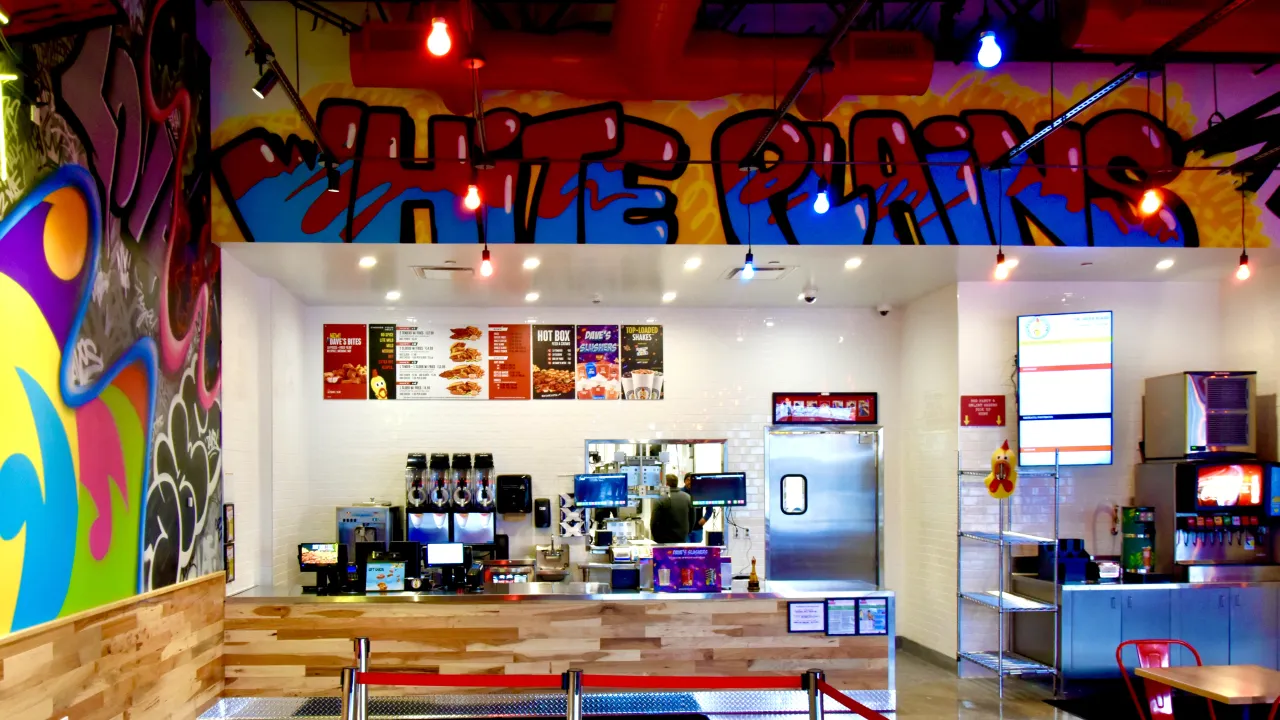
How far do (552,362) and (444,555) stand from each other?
2612 millimetres

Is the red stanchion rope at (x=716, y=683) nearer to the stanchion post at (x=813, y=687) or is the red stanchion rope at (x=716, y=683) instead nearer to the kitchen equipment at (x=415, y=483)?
the stanchion post at (x=813, y=687)

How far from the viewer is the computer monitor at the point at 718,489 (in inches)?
282

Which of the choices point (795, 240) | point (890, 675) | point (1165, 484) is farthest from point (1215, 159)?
point (890, 675)

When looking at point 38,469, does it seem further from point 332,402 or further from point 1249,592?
point 1249,592

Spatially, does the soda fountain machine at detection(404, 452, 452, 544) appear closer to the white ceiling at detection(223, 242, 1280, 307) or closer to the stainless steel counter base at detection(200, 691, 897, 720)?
the white ceiling at detection(223, 242, 1280, 307)

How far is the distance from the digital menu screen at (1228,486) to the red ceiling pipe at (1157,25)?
3074 mm

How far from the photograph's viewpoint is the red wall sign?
751cm

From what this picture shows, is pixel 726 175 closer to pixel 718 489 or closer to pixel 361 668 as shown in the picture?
pixel 718 489

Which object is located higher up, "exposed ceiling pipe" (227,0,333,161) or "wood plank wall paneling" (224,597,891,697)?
"exposed ceiling pipe" (227,0,333,161)

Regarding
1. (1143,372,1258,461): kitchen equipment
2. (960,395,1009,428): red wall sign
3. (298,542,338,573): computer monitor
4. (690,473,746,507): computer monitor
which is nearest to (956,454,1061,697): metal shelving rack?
(960,395,1009,428): red wall sign

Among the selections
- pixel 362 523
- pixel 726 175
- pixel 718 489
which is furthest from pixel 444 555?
pixel 726 175

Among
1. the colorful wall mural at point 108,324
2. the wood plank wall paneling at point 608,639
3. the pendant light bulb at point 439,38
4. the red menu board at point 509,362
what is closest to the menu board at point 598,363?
the red menu board at point 509,362

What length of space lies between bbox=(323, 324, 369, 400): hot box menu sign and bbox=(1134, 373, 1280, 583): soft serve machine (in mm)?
6743

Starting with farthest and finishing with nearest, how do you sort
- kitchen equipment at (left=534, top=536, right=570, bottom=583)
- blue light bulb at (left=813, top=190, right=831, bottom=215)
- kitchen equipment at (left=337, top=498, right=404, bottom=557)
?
kitchen equipment at (left=337, top=498, right=404, bottom=557) < kitchen equipment at (left=534, top=536, right=570, bottom=583) < blue light bulb at (left=813, top=190, right=831, bottom=215)
